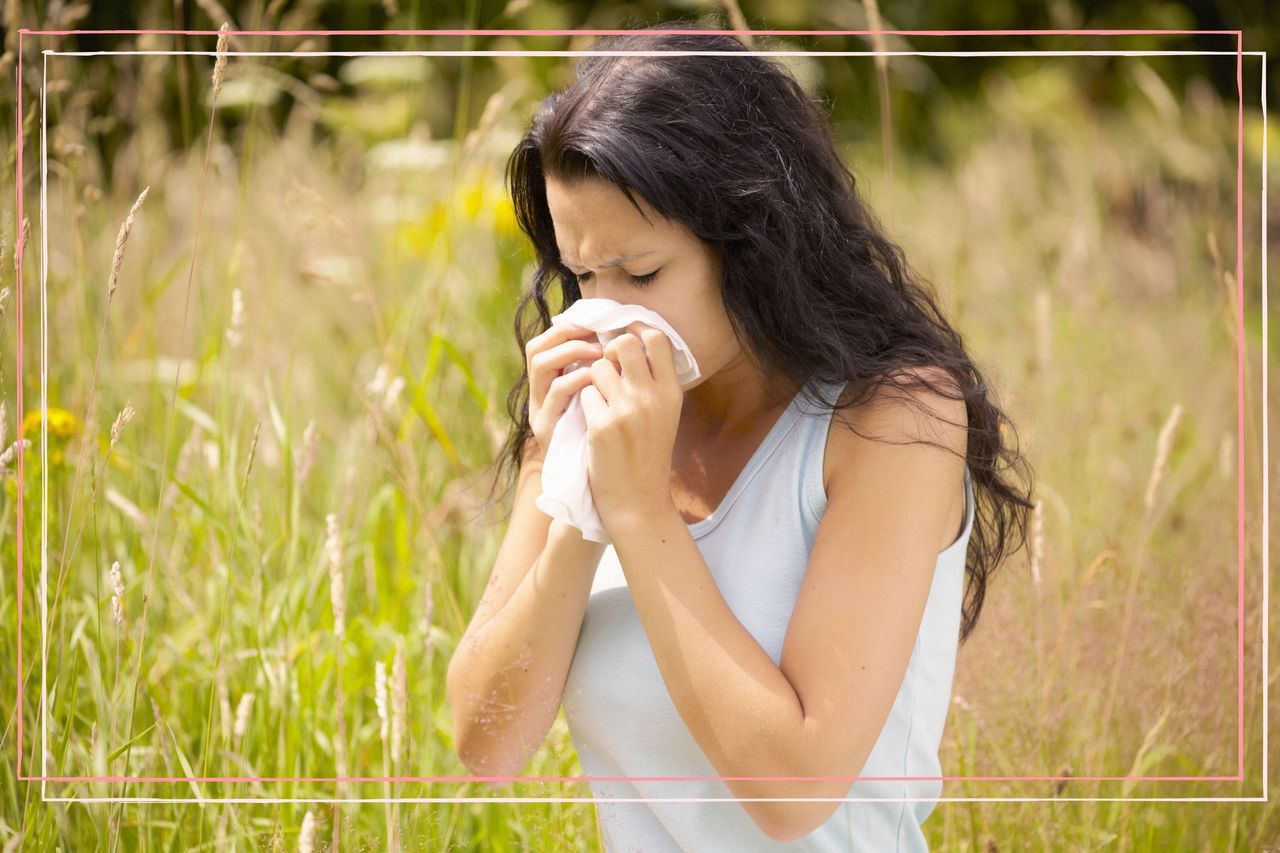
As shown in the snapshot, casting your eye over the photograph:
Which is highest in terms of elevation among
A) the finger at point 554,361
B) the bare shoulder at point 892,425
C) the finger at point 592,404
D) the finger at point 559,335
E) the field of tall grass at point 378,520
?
the finger at point 559,335

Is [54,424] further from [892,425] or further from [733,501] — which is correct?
[892,425]

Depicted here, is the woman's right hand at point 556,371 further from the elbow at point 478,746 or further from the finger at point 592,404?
the elbow at point 478,746

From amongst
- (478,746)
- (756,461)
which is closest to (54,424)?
(478,746)

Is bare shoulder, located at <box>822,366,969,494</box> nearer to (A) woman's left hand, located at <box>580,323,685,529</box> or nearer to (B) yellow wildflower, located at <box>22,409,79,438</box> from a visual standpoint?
(A) woman's left hand, located at <box>580,323,685,529</box>

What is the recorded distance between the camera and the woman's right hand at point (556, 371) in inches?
51.3

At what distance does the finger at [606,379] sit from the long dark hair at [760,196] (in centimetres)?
17

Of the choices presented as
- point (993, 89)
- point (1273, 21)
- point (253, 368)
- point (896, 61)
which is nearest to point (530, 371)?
point (253, 368)

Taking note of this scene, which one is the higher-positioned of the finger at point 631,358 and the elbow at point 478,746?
the finger at point 631,358

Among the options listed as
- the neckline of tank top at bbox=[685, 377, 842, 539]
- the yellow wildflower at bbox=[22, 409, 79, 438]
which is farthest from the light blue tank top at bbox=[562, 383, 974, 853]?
the yellow wildflower at bbox=[22, 409, 79, 438]

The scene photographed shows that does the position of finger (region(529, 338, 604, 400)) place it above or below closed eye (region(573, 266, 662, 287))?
below

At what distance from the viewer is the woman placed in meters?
1.23

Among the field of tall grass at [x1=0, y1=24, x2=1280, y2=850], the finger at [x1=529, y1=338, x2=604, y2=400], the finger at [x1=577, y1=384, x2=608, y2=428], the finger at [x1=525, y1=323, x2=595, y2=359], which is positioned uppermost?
the finger at [x1=525, y1=323, x2=595, y2=359]

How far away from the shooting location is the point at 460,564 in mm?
2320

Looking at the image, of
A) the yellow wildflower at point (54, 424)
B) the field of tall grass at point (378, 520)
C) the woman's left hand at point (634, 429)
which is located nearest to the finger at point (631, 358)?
the woman's left hand at point (634, 429)
